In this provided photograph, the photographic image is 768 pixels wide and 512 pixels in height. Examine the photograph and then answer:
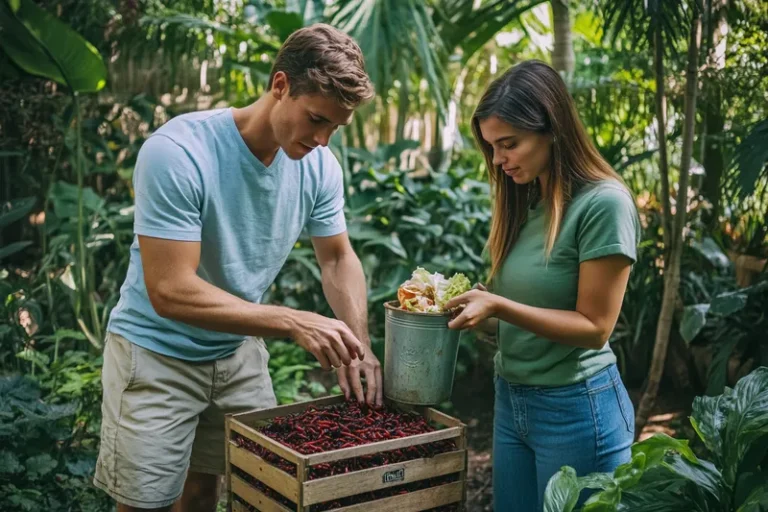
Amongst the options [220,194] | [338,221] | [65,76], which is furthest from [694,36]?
[65,76]

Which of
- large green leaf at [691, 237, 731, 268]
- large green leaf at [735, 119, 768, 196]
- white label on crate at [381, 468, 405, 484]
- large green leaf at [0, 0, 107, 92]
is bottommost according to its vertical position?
white label on crate at [381, 468, 405, 484]

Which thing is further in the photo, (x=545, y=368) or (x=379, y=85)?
(x=379, y=85)

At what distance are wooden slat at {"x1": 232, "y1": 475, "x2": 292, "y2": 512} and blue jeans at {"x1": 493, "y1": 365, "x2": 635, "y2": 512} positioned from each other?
2.16 ft

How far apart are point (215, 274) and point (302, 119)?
0.49m

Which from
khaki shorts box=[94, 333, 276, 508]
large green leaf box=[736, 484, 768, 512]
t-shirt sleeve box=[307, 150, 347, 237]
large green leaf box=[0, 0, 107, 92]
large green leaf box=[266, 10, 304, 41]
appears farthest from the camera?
large green leaf box=[266, 10, 304, 41]

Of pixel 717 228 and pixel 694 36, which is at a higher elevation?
pixel 694 36

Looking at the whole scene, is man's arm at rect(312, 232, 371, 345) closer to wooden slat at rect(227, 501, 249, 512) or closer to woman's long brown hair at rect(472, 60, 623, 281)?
wooden slat at rect(227, 501, 249, 512)

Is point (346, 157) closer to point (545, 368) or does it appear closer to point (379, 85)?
point (379, 85)

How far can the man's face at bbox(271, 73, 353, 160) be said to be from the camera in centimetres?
221

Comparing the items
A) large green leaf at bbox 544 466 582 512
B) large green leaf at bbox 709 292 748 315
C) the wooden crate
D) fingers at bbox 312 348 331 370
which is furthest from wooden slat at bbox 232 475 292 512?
large green leaf at bbox 709 292 748 315

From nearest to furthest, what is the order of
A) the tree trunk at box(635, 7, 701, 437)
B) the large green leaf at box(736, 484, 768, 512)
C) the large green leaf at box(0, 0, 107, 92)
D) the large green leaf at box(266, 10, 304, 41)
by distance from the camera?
the large green leaf at box(736, 484, 768, 512) < the tree trunk at box(635, 7, 701, 437) < the large green leaf at box(0, 0, 107, 92) < the large green leaf at box(266, 10, 304, 41)

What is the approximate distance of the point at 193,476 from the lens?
269 cm

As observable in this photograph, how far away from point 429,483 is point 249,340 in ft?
2.68

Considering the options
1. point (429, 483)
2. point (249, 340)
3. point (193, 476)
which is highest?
point (249, 340)
